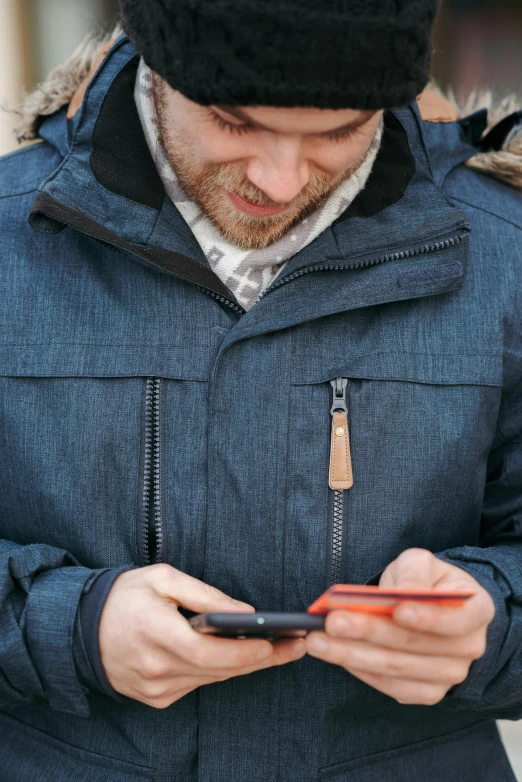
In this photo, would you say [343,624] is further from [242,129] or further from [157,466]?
[242,129]

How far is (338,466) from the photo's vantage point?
1638 millimetres

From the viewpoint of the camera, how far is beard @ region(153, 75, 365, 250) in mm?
1647

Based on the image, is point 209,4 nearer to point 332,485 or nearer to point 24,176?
point 24,176

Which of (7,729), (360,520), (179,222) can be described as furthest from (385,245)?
(7,729)

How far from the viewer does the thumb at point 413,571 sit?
145cm

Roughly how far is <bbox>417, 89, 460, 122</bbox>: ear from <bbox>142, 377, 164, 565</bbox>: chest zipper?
0.84 metres

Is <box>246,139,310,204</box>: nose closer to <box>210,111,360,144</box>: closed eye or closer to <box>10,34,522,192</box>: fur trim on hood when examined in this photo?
<box>210,111,360,144</box>: closed eye

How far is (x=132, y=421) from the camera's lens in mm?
1649

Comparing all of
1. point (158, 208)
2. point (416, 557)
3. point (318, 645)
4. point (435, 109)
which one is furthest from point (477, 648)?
point (435, 109)

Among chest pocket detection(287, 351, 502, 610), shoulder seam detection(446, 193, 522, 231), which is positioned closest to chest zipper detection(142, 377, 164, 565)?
chest pocket detection(287, 351, 502, 610)

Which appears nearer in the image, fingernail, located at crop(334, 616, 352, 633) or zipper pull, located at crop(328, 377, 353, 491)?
fingernail, located at crop(334, 616, 352, 633)

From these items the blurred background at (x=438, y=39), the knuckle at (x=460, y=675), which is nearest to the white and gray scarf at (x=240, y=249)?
the knuckle at (x=460, y=675)

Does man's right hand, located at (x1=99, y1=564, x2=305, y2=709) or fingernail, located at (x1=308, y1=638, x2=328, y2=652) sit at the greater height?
fingernail, located at (x1=308, y1=638, x2=328, y2=652)

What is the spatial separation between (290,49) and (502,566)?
3.15 feet
